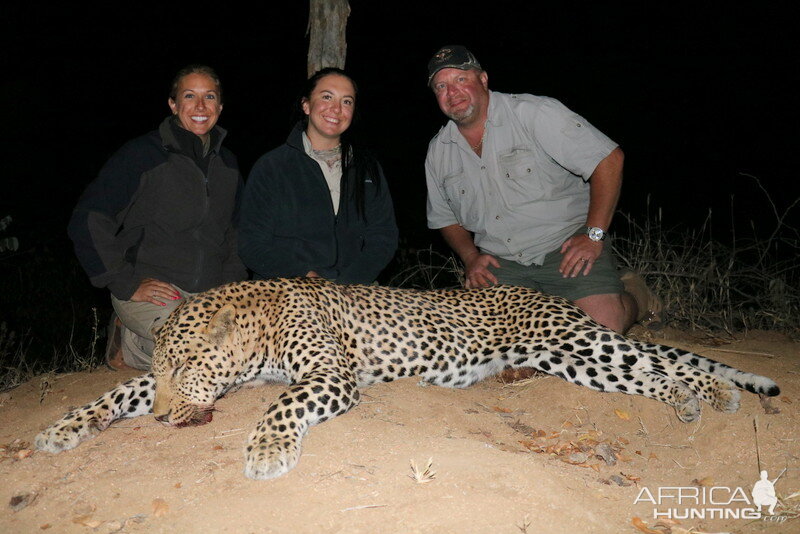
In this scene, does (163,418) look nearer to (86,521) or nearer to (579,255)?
(86,521)

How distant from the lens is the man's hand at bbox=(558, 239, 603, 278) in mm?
5484

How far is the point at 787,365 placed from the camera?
487cm

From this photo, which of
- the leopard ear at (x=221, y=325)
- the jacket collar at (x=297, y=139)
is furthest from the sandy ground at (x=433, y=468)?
the jacket collar at (x=297, y=139)

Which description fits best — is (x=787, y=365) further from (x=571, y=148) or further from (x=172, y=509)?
(x=172, y=509)

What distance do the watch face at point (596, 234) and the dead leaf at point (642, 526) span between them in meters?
2.83

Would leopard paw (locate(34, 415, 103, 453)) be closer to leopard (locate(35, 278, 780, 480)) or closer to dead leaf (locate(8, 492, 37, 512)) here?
leopard (locate(35, 278, 780, 480))

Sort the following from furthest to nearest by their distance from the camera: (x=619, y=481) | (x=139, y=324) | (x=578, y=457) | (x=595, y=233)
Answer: (x=595, y=233) → (x=139, y=324) → (x=578, y=457) → (x=619, y=481)

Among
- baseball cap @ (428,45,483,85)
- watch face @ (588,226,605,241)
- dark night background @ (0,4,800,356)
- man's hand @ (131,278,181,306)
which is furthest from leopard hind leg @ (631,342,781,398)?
A: dark night background @ (0,4,800,356)

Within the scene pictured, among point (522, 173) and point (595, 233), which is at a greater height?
point (522, 173)

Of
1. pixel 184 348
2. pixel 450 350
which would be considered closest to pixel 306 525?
pixel 184 348

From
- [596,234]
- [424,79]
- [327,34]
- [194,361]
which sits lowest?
[194,361]

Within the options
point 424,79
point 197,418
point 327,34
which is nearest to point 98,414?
point 197,418

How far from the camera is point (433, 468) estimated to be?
3.14 metres

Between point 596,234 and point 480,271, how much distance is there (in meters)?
1.04
